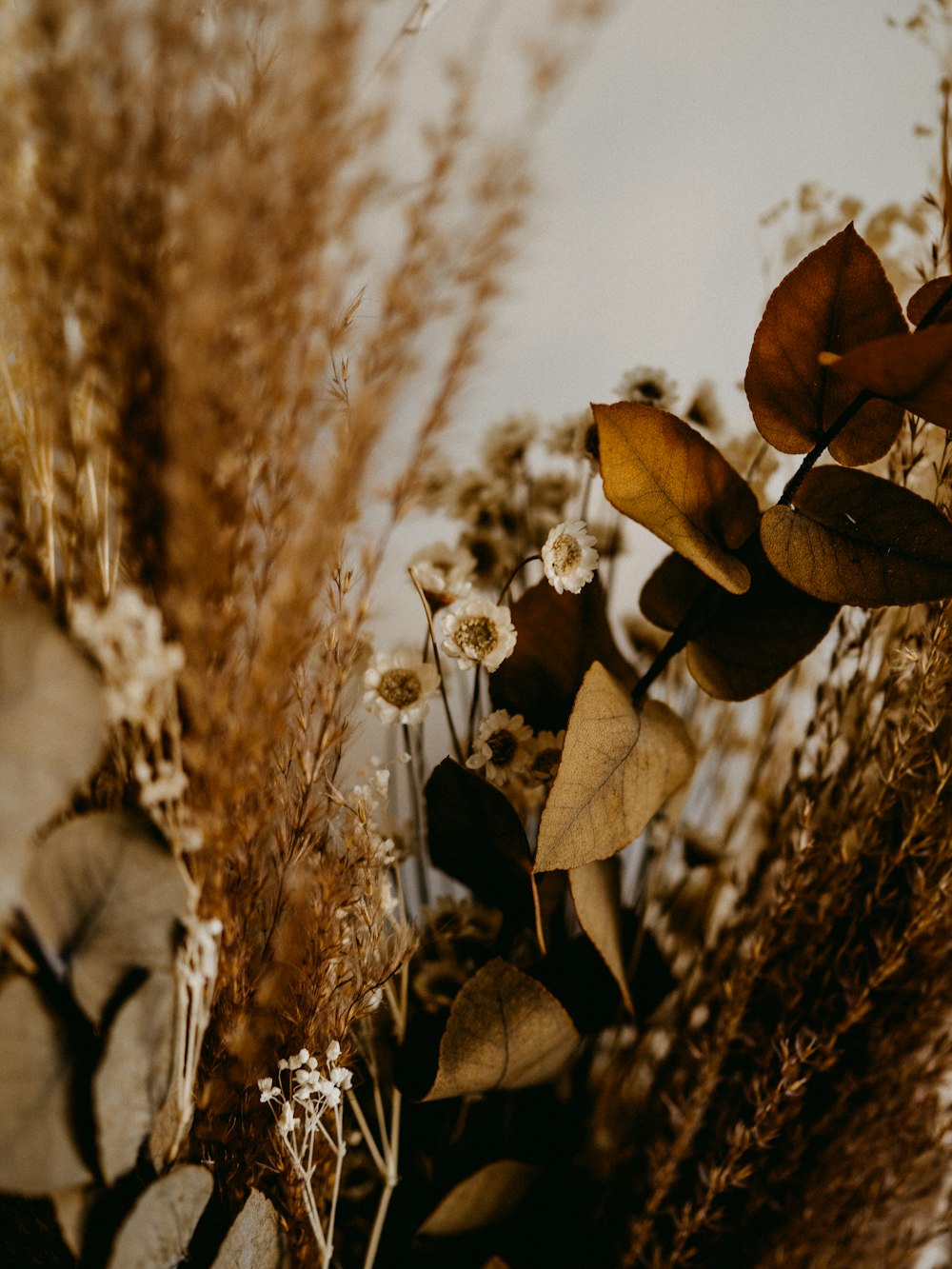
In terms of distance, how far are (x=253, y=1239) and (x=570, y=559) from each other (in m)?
0.37

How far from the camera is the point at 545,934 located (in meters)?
0.55

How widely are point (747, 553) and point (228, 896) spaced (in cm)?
32

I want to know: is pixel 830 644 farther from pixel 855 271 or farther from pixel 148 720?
pixel 148 720

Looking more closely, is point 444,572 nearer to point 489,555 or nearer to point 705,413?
point 489,555

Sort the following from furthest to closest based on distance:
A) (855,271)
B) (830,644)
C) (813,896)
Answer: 1. (830,644)
2. (813,896)
3. (855,271)

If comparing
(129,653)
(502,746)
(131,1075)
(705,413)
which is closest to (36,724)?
(129,653)

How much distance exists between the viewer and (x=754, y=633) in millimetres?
444

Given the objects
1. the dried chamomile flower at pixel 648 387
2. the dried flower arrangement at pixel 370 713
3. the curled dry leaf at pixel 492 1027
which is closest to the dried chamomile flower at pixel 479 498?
the dried flower arrangement at pixel 370 713

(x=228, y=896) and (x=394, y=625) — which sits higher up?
(x=394, y=625)

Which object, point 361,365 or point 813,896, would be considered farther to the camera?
point 813,896

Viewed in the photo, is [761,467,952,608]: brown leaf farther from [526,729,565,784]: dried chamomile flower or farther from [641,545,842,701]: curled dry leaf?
[526,729,565,784]: dried chamomile flower

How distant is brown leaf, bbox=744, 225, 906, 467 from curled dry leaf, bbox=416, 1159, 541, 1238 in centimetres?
48

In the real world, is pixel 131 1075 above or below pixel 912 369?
below

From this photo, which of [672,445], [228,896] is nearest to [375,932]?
[228,896]
